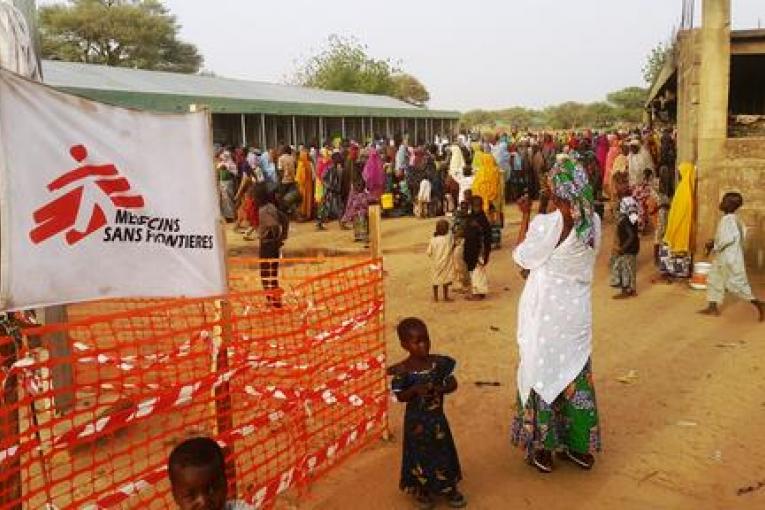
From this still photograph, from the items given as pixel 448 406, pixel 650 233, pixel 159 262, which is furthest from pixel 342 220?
pixel 159 262

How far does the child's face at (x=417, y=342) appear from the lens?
12.2 ft

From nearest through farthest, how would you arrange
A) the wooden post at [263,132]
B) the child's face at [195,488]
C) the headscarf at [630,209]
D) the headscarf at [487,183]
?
the child's face at [195,488] < the headscarf at [630,209] < the headscarf at [487,183] < the wooden post at [263,132]

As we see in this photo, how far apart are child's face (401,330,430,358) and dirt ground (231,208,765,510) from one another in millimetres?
880

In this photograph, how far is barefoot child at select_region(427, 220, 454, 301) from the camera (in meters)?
8.53

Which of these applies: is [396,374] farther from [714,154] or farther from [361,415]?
[714,154]

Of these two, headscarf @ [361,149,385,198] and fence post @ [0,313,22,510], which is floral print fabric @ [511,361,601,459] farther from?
headscarf @ [361,149,385,198]

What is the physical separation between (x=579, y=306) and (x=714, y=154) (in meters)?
5.80

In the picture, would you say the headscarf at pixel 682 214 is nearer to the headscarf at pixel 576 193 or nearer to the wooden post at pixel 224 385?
the headscarf at pixel 576 193

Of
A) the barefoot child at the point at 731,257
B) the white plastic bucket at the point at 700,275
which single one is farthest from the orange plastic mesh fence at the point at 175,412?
the white plastic bucket at the point at 700,275

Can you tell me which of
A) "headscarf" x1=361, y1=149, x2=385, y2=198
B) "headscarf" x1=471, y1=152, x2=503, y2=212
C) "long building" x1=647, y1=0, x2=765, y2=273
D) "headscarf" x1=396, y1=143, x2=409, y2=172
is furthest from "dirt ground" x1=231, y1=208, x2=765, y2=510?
"headscarf" x1=396, y1=143, x2=409, y2=172

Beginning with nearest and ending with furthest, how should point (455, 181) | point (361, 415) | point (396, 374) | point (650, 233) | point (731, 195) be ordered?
point (396, 374), point (361, 415), point (731, 195), point (650, 233), point (455, 181)

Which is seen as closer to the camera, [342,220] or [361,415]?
[361,415]

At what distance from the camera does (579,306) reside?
4.12 meters

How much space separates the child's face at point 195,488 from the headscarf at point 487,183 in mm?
9417
